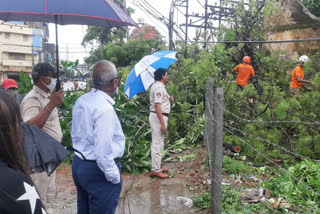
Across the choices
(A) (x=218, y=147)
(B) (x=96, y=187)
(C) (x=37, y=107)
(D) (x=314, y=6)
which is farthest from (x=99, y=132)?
(D) (x=314, y=6)

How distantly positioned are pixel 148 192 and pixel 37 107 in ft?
8.05

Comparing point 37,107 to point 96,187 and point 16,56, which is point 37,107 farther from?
point 16,56

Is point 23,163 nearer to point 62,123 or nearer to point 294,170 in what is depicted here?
point 294,170

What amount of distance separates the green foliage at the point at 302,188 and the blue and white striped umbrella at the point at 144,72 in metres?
2.50

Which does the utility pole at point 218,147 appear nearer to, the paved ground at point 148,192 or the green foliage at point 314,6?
the paved ground at point 148,192

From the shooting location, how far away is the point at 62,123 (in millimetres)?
6387

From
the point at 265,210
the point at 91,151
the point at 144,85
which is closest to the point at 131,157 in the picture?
the point at 144,85

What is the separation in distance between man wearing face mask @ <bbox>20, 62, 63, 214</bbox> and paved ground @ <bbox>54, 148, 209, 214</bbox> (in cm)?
135

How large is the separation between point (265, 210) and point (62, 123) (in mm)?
4372

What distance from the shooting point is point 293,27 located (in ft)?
36.8

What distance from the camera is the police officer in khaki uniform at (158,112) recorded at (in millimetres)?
5043

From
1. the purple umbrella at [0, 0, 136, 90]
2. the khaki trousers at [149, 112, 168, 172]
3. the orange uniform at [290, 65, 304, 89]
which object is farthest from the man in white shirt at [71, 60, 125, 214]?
the orange uniform at [290, 65, 304, 89]

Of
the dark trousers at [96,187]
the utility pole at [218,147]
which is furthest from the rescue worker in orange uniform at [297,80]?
the dark trousers at [96,187]

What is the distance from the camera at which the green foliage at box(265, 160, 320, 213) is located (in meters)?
3.74
